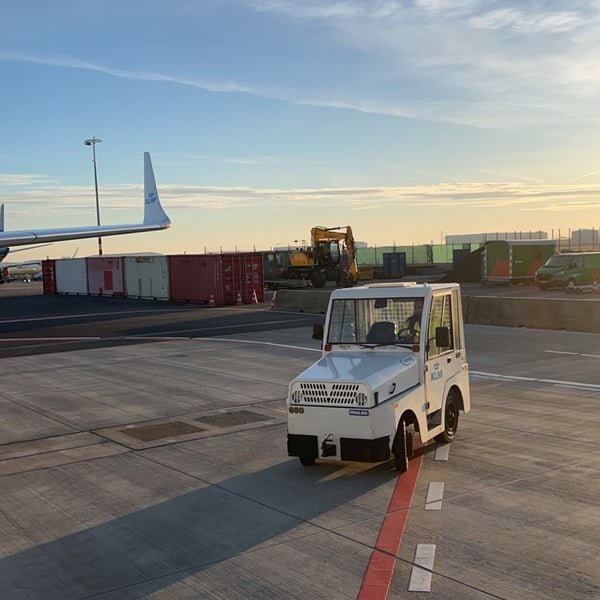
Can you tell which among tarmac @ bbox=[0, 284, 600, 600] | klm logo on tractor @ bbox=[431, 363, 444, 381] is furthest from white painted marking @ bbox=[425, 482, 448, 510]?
klm logo on tractor @ bbox=[431, 363, 444, 381]

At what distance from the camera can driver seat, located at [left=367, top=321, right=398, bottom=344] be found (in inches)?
415

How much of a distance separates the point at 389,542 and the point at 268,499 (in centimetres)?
194

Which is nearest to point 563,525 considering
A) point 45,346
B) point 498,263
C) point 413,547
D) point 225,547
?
point 413,547

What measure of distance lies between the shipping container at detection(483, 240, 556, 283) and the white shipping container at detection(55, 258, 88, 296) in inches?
1275

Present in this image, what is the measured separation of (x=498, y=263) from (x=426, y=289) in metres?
38.6

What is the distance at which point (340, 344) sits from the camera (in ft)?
35.6

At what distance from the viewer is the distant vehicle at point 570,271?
4094 cm

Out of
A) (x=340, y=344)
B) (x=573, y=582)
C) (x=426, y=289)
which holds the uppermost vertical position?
(x=426, y=289)

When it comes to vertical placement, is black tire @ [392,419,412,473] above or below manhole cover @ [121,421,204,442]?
above

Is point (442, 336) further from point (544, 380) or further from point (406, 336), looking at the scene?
point (544, 380)

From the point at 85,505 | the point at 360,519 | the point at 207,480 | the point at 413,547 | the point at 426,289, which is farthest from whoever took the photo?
the point at 426,289

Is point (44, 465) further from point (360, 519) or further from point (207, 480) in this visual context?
point (360, 519)

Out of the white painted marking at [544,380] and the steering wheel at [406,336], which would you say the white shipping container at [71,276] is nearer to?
the white painted marking at [544,380]

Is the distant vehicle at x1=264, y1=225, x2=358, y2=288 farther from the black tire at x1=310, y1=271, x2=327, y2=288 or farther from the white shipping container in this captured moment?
the white shipping container
